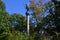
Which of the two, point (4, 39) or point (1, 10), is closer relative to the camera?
point (4, 39)

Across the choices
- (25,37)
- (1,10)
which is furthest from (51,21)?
(25,37)

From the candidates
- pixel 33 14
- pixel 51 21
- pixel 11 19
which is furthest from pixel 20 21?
pixel 51 21

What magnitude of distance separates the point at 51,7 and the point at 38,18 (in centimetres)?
238

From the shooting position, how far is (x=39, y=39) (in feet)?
80.8

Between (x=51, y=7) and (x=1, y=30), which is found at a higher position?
(x=51, y=7)

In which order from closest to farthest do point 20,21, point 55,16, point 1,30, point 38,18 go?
point 1,30 < point 55,16 < point 38,18 < point 20,21

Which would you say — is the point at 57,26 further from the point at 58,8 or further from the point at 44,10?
the point at 44,10

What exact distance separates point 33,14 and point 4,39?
13749 millimetres

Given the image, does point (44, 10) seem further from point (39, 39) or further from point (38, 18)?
point (39, 39)

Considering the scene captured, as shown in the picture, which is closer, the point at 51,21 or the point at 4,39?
the point at 4,39

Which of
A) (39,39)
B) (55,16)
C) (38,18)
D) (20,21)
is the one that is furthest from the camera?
(20,21)

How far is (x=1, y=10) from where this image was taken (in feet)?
108

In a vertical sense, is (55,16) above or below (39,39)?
above

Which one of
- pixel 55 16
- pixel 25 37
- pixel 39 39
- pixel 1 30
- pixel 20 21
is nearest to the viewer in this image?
pixel 25 37
